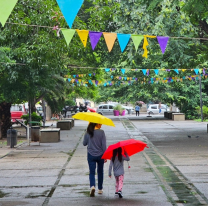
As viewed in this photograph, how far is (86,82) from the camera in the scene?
1781 inches

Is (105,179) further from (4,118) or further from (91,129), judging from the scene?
(4,118)

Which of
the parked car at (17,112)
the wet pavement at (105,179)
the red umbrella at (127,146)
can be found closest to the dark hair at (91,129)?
the red umbrella at (127,146)

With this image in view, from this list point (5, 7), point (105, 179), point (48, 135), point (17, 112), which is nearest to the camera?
point (5, 7)

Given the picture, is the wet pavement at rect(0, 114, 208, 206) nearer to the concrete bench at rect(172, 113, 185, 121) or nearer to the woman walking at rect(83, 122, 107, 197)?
the woman walking at rect(83, 122, 107, 197)

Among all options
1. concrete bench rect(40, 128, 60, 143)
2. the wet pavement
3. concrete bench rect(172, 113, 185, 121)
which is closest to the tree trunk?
concrete bench rect(40, 128, 60, 143)

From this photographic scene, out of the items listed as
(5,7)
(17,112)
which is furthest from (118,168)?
(17,112)

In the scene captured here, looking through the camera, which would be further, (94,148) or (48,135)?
(48,135)

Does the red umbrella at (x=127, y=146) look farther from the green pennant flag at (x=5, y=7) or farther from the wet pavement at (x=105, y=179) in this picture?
the green pennant flag at (x=5, y=7)

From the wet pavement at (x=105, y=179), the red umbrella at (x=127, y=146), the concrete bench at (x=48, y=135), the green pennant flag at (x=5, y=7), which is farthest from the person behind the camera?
the concrete bench at (x=48, y=135)

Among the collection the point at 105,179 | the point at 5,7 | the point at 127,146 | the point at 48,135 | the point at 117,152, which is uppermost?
the point at 5,7

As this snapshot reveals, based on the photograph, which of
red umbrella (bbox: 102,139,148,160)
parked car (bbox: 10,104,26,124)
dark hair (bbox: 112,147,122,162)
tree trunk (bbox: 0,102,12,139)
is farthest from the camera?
parked car (bbox: 10,104,26,124)

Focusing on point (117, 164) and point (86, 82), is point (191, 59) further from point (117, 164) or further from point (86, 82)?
point (117, 164)

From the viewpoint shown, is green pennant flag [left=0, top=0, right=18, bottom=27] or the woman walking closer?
green pennant flag [left=0, top=0, right=18, bottom=27]

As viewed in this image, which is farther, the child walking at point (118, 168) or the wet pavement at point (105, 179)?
the child walking at point (118, 168)
